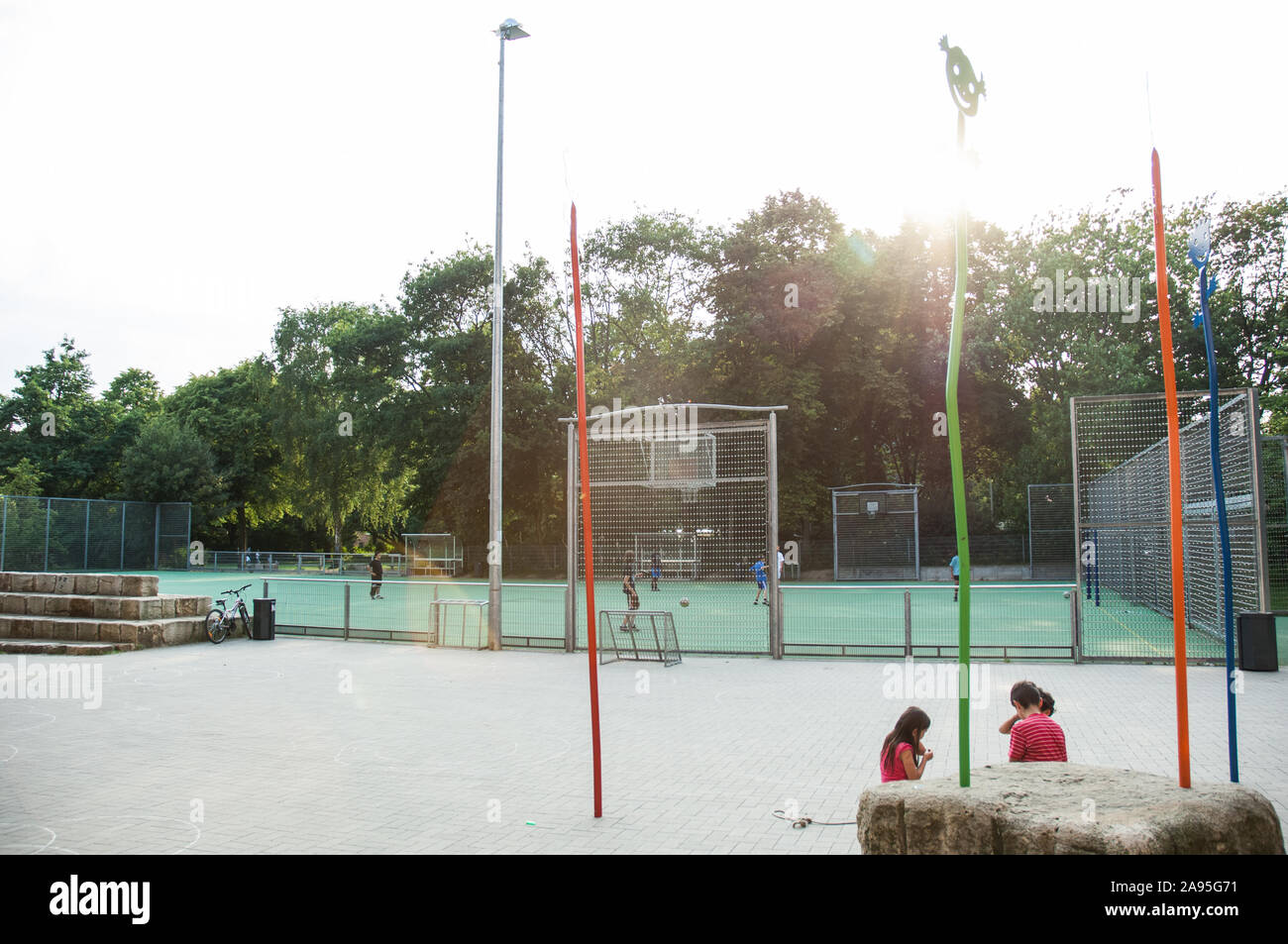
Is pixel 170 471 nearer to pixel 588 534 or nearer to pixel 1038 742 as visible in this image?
pixel 588 534

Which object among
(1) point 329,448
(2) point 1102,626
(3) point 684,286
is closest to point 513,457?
(3) point 684,286

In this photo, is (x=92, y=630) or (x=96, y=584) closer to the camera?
(x=92, y=630)

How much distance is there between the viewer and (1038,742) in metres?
5.92

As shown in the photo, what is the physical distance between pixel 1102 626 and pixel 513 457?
109ft

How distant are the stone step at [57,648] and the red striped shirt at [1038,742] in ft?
53.9

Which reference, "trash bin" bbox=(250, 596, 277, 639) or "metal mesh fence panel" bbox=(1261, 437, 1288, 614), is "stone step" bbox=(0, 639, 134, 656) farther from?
"metal mesh fence panel" bbox=(1261, 437, 1288, 614)

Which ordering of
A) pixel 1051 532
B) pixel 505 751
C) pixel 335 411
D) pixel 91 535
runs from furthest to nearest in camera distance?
pixel 335 411 < pixel 91 535 < pixel 1051 532 < pixel 505 751

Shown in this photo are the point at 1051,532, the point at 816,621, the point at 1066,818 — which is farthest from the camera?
the point at 1051,532

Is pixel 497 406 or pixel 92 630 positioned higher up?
pixel 497 406

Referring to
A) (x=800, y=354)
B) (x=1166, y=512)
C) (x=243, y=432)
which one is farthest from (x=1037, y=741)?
(x=243, y=432)

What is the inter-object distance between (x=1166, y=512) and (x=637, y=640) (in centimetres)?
1086

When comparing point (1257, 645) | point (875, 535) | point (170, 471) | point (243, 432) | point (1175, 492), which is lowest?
point (1257, 645)

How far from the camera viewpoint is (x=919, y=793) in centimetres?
383
